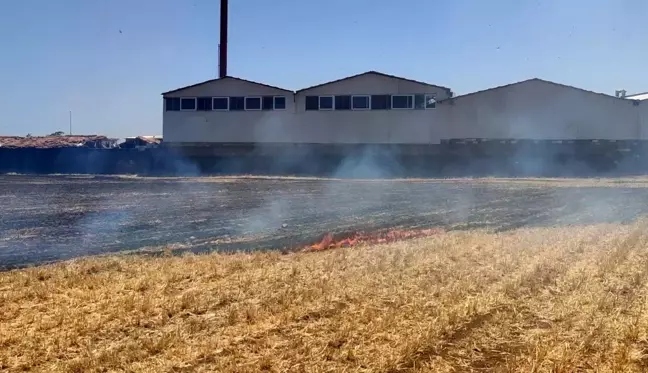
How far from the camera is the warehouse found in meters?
39.3

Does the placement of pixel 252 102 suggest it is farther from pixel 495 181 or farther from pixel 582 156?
pixel 582 156

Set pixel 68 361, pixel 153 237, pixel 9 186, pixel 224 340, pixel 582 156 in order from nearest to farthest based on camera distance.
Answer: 1. pixel 68 361
2. pixel 224 340
3. pixel 153 237
4. pixel 9 186
5. pixel 582 156

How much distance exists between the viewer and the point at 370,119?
3812cm

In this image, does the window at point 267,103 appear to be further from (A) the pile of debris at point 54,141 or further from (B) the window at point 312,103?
(A) the pile of debris at point 54,141

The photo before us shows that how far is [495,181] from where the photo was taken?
29.4 metres

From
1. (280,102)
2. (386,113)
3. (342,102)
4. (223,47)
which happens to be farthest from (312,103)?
(223,47)

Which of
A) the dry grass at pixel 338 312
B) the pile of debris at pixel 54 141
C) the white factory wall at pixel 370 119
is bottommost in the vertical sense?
the dry grass at pixel 338 312

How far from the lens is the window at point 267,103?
129ft

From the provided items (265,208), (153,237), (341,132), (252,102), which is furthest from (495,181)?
(153,237)

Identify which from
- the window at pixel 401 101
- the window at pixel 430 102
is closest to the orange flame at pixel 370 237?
the window at pixel 430 102

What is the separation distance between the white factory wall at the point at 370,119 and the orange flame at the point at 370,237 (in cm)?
2414

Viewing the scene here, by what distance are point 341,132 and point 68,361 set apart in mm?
33566

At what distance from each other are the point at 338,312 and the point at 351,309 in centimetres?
18

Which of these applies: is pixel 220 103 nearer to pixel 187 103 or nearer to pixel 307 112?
pixel 187 103
